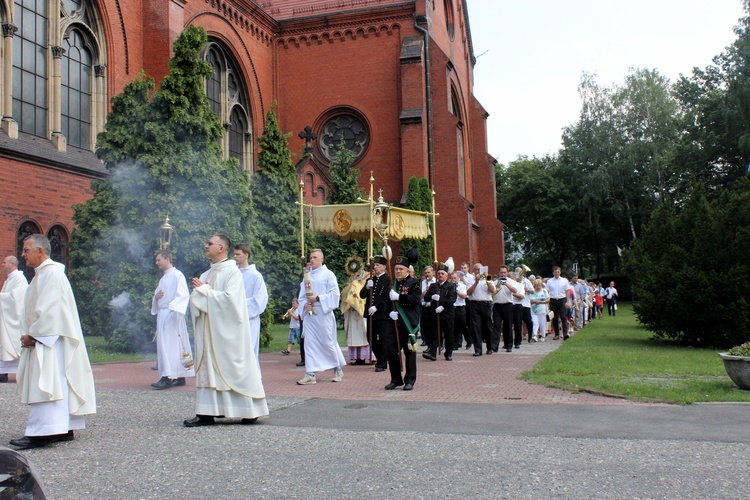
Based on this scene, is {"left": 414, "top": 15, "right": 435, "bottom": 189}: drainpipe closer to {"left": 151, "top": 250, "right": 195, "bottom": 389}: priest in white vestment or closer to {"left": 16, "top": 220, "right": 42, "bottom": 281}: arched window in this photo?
{"left": 16, "top": 220, "right": 42, "bottom": 281}: arched window

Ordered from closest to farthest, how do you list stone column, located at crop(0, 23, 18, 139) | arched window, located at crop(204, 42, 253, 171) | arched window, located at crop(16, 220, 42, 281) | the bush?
the bush → arched window, located at crop(16, 220, 42, 281) → stone column, located at crop(0, 23, 18, 139) → arched window, located at crop(204, 42, 253, 171)

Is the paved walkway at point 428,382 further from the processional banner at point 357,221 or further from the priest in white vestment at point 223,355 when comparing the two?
the processional banner at point 357,221

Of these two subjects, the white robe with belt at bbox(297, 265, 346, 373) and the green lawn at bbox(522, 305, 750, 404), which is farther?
the white robe with belt at bbox(297, 265, 346, 373)

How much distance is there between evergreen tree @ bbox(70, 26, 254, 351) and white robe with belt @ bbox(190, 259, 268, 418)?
8771mm

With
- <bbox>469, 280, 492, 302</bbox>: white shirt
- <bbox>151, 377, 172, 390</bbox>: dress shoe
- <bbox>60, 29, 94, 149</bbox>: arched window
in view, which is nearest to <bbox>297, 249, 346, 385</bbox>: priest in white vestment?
<bbox>151, 377, 172, 390</bbox>: dress shoe

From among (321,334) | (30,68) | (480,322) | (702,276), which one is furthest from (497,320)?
(30,68)

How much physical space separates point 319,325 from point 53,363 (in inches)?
191

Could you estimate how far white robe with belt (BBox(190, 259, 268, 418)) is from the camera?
7.06 metres

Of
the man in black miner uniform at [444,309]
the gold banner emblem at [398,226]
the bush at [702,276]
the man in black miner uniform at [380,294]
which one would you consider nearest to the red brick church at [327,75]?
the gold banner emblem at [398,226]

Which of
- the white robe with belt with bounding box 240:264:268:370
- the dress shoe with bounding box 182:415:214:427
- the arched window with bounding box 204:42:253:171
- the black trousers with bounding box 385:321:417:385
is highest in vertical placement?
the arched window with bounding box 204:42:253:171

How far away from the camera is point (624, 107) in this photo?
156ft

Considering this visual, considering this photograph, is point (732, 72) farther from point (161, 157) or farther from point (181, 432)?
point (181, 432)

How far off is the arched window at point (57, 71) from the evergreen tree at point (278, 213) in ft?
18.0

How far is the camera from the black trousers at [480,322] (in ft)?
50.3
